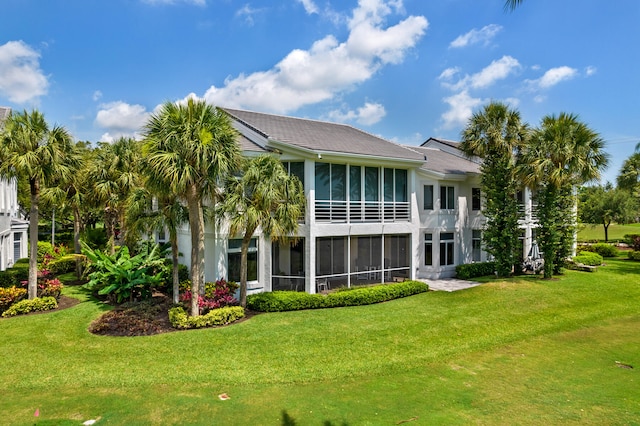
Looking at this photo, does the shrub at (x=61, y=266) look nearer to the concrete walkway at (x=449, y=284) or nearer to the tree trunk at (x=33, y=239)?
the tree trunk at (x=33, y=239)

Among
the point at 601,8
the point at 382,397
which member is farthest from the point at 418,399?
the point at 601,8

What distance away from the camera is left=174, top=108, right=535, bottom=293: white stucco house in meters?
16.6

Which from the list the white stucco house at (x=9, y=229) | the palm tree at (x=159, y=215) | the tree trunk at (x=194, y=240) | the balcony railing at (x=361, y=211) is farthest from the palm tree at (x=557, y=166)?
the white stucco house at (x=9, y=229)

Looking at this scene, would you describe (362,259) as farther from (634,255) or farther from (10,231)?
(634,255)

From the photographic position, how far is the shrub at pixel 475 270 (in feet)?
72.3

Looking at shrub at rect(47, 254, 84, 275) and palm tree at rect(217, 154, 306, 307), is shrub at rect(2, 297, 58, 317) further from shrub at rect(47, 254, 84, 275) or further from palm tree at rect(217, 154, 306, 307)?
shrub at rect(47, 254, 84, 275)

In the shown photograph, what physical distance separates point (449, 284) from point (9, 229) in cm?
2682

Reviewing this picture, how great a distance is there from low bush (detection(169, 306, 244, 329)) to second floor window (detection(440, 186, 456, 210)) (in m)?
15.2

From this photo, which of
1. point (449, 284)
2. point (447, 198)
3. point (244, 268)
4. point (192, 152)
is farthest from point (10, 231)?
point (447, 198)

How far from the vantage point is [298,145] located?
16.2 metres

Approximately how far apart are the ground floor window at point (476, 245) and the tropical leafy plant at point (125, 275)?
19130mm

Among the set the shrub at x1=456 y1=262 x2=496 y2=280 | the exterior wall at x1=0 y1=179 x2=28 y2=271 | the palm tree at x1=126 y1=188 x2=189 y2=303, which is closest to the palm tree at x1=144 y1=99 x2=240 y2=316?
the palm tree at x1=126 y1=188 x2=189 y2=303

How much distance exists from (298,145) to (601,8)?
11.7 m

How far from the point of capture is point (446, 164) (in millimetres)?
24828
